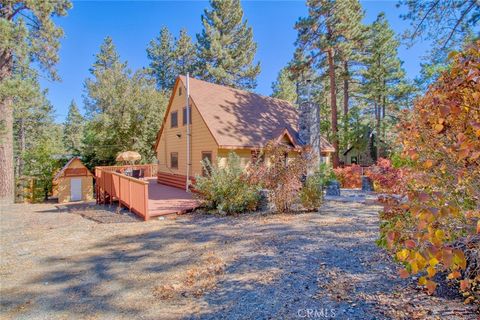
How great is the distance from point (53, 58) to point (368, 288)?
51.0ft

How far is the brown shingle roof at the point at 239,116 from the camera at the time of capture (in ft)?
40.6

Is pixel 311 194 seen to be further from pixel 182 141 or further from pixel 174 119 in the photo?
pixel 174 119

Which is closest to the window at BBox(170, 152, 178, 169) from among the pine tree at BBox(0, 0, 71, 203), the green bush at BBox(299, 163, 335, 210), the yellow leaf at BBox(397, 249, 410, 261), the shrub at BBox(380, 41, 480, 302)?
the pine tree at BBox(0, 0, 71, 203)

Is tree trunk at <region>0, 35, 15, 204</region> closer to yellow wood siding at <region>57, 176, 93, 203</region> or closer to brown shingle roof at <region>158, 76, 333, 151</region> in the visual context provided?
yellow wood siding at <region>57, 176, 93, 203</region>

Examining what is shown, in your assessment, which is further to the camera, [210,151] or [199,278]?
[210,151]

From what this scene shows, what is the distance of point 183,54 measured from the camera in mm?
33031

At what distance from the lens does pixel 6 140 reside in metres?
13.2

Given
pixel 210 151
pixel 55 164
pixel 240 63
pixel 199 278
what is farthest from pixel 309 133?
pixel 240 63

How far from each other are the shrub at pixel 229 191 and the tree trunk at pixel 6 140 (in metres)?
10.8

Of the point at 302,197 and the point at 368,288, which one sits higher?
the point at 302,197

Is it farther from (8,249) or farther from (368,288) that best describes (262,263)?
(8,249)

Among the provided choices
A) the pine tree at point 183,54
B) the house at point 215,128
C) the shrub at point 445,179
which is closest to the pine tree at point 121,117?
the house at point 215,128

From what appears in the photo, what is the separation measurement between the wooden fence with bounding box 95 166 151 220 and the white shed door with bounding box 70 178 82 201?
2230 mm

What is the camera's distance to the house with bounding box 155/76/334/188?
40.2 feet
